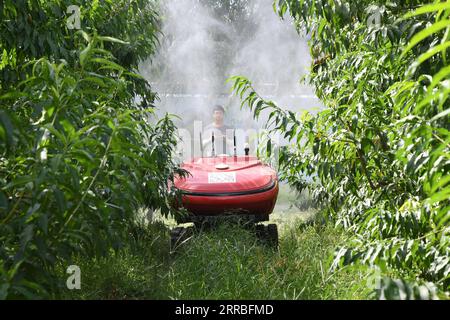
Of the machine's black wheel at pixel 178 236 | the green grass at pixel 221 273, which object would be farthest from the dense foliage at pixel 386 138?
the machine's black wheel at pixel 178 236

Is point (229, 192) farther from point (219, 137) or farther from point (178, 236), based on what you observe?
point (219, 137)

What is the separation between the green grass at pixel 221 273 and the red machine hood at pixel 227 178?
0.39m

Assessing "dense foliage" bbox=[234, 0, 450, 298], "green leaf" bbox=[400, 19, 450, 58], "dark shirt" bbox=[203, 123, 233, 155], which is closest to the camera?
"green leaf" bbox=[400, 19, 450, 58]

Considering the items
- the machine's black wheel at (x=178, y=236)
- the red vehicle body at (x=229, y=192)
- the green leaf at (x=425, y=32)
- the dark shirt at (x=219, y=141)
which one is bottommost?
the green leaf at (x=425, y=32)

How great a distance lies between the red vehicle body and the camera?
15.7ft

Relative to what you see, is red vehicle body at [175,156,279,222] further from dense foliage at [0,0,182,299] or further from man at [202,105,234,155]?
dense foliage at [0,0,182,299]

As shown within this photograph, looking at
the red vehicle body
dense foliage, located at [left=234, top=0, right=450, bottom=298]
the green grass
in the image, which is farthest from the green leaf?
the red vehicle body

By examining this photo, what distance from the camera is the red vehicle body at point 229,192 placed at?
188 inches

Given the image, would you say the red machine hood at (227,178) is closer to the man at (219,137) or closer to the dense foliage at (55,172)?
the man at (219,137)

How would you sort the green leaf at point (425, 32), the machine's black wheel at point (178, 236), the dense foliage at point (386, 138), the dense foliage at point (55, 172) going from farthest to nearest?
the machine's black wheel at point (178, 236) < the dense foliage at point (386, 138) < the dense foliage at point (55, 172) < the green leaf at point (425, 32)

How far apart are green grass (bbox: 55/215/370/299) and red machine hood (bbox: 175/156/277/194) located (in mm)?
387

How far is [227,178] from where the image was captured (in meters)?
4.89

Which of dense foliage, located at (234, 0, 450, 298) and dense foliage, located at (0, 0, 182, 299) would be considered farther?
dense foliage, located at (234, 0, 450, 298)
